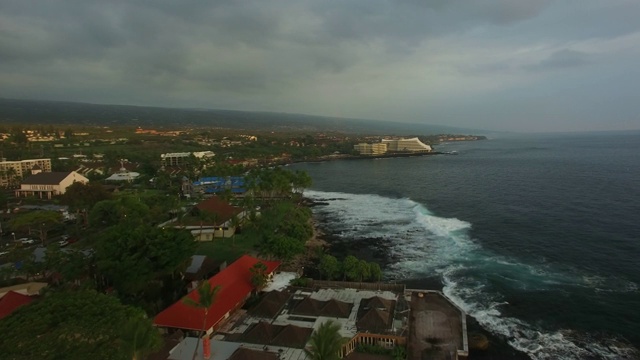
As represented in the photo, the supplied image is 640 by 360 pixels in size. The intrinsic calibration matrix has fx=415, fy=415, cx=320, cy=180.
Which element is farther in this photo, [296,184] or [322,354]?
[296,184]

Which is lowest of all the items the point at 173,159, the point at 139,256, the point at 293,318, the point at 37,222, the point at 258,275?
the point at 173,159

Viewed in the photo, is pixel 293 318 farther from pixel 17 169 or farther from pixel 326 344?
pixel 17 169

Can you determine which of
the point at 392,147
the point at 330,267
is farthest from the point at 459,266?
the point at 392,147

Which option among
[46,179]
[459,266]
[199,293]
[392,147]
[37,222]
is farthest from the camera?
[392,147]

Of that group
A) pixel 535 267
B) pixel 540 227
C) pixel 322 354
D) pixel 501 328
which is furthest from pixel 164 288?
pixel 540 227

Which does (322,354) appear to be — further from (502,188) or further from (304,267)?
(502,188)

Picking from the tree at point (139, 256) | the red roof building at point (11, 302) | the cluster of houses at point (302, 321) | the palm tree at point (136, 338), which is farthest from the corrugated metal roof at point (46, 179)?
the palm tree at point (136, 338)

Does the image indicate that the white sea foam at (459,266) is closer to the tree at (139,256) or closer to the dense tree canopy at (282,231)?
the dense tree canopy at (282,231)
